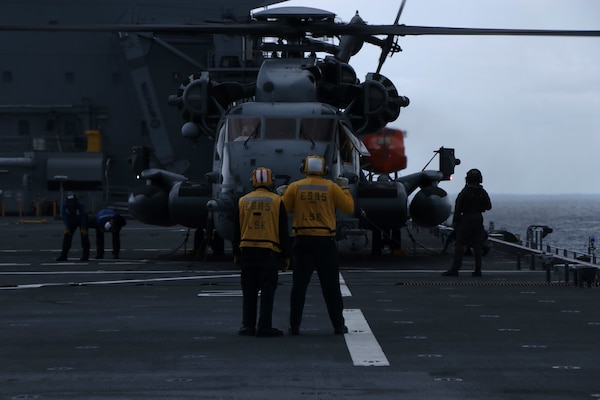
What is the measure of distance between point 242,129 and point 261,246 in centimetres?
1186

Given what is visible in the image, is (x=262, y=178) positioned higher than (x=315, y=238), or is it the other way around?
(x=262, y=178)

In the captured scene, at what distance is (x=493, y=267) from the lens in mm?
24656

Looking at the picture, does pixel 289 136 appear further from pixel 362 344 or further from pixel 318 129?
pixel 362 344

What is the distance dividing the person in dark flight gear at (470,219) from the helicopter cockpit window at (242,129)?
4.62 meters

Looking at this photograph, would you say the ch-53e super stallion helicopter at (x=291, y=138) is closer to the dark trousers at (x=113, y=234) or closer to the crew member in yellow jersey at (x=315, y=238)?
the dark trousers at (x=113, y=234)

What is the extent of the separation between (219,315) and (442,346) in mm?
Result: 3897

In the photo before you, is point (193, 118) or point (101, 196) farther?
point (101, 196)

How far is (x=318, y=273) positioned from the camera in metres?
12.7

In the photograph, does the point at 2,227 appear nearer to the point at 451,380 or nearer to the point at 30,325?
the point at 30,325

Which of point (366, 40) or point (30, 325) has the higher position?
point (366, 40)

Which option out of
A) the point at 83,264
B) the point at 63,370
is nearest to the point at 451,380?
the point at 63,370

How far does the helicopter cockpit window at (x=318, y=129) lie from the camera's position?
944 inches

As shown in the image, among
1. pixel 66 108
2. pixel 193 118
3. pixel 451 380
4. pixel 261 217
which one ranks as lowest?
pixel 451 380

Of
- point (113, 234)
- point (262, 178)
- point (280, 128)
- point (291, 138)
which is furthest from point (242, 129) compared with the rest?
point (262, 178)
